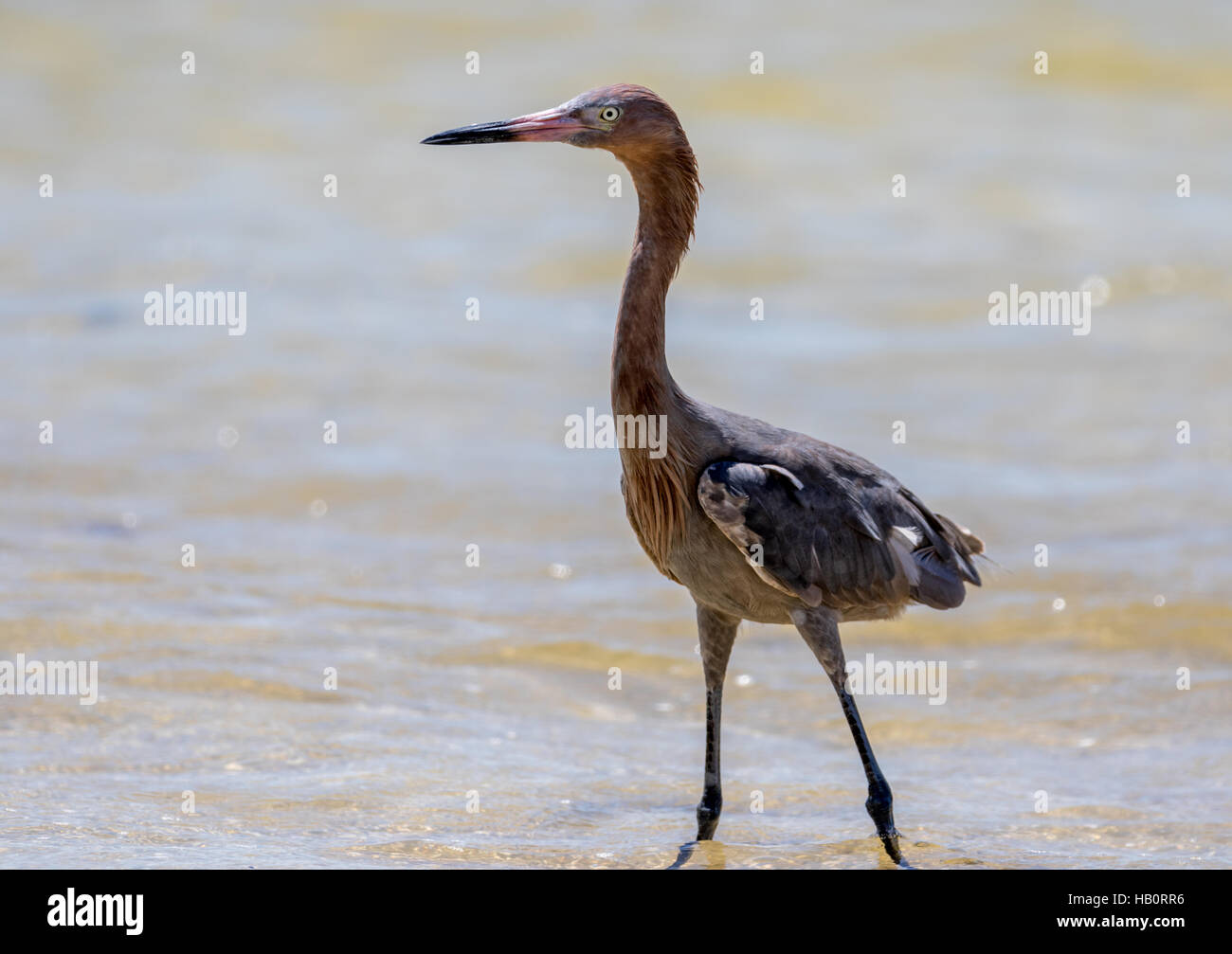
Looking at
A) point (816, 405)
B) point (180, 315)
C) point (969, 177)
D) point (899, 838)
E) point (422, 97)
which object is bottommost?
point (899, 838)

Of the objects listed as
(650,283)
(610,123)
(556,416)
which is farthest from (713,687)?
(556,416)

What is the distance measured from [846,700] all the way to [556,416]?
8233 mm

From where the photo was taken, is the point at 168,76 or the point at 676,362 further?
the point at 168,76

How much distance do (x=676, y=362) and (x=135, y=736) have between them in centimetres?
869

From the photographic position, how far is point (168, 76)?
79.0 feet

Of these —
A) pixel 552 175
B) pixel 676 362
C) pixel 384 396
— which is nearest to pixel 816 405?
pixel 676 362

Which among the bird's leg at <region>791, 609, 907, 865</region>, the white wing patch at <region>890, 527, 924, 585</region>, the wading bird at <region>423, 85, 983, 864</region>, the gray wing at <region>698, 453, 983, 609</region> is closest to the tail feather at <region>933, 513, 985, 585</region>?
the gray wing at <region>698, 453, 983, 609</region>

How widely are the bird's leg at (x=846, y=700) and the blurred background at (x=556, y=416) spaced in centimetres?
27

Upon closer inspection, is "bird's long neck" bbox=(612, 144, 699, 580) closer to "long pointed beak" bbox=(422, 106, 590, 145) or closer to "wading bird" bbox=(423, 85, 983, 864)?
"wading bird" bbox=(423, 85, 983, 864)

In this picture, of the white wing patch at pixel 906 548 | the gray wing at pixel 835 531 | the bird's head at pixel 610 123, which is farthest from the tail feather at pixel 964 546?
the bird's head at pixel 610 123

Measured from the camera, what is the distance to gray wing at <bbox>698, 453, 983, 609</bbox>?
23.2ft

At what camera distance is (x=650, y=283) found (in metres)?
7.21

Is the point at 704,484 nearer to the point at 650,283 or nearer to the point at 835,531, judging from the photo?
the point at 835,531

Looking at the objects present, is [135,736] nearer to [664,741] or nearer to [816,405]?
[664,741]
